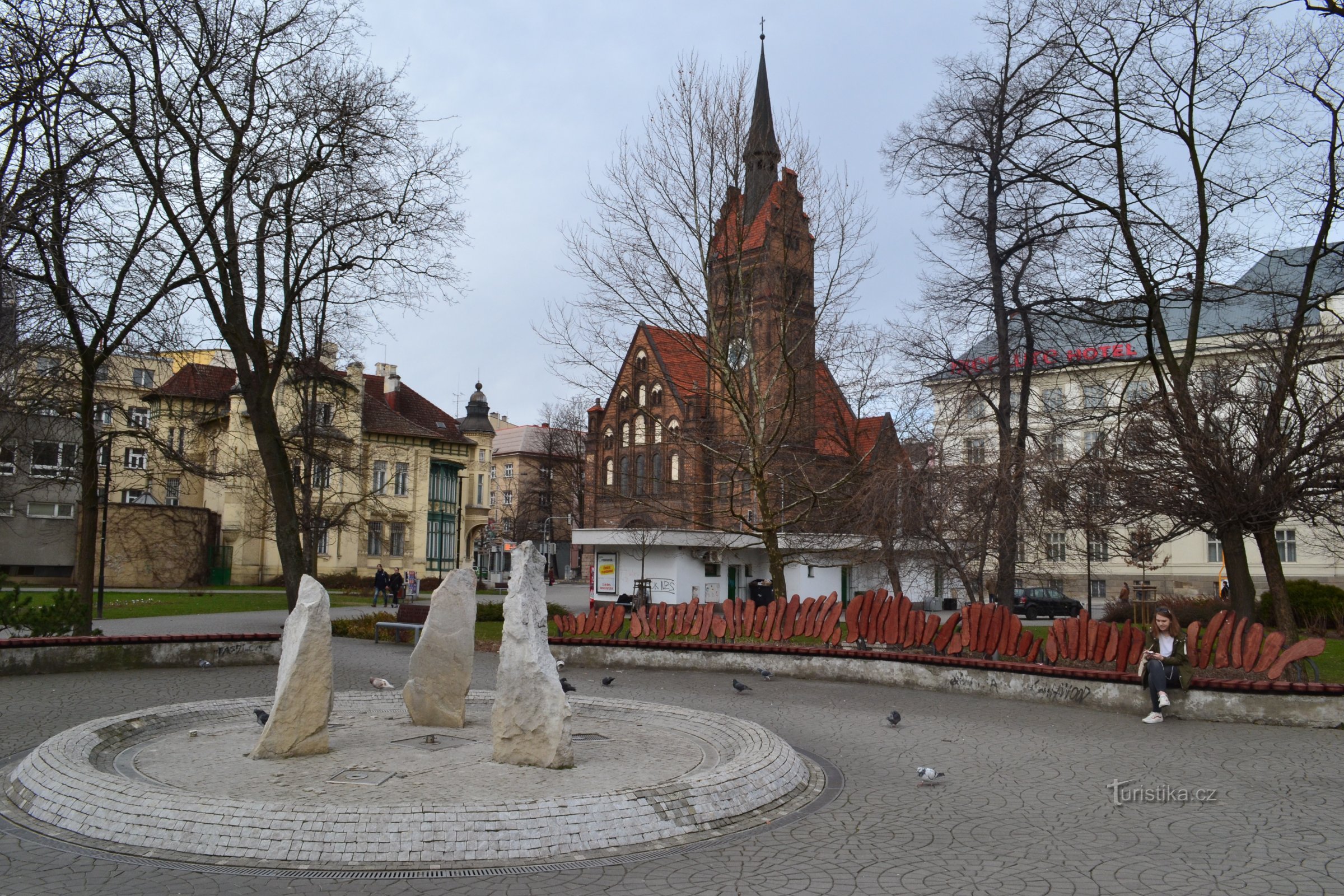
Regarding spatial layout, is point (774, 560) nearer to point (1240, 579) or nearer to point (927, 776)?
point (1240, 579)

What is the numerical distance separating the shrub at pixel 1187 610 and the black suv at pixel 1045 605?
6774mm

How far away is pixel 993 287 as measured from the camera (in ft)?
73.0

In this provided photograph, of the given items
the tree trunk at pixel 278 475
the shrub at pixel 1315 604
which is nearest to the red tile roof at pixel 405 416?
the tree trunk at pixel 278 475

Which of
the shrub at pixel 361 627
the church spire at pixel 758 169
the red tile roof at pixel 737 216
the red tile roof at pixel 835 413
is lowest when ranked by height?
the shrub at pixel 361 627

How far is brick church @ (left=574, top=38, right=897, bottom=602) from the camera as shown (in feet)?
69.9

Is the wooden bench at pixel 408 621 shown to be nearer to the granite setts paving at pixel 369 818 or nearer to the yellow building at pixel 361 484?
the granite setts paving at pixel 369 818

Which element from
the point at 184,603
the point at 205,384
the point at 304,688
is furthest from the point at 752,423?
the point at 205,384

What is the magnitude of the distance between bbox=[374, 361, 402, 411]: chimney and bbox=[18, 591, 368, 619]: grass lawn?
23.7 metres

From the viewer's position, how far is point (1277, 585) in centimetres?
1609

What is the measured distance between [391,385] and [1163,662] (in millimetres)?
63025

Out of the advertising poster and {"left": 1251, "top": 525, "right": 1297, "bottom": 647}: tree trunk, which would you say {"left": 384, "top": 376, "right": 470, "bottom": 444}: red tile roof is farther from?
{"left": 1251, "top": 525, "right": 1297, "bottom": 647}: tree trunk

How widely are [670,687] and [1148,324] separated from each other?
36.0 ft

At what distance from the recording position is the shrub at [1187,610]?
30.0 meters

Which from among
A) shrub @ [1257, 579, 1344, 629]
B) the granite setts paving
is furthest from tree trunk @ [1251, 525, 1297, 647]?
shrub @ [1257, 579, 1344, 629]
